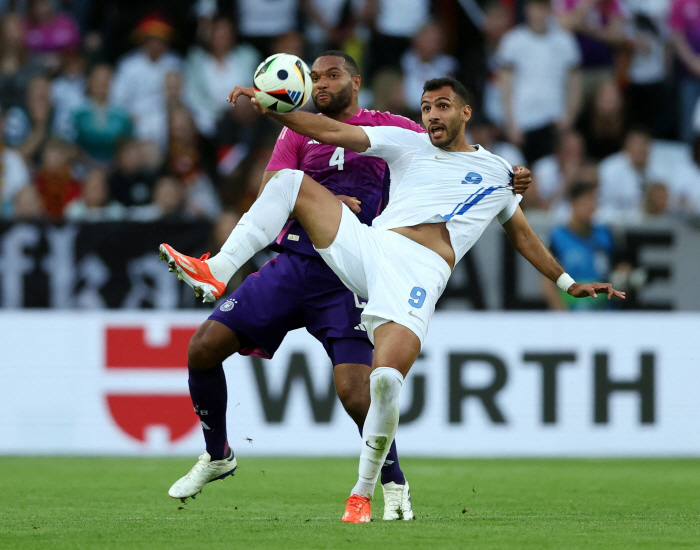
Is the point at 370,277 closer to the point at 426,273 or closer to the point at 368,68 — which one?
the point at 426,273

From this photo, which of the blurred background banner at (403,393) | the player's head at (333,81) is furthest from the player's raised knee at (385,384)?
the blurred background banner at (403,393)

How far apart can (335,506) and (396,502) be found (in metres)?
0.82

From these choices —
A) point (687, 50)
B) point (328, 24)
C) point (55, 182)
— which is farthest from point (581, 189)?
point (55, 182)

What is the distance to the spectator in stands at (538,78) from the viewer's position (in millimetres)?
13617

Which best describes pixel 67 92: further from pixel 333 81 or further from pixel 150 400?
pixel 333 81

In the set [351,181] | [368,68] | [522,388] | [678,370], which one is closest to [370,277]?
[351,181]

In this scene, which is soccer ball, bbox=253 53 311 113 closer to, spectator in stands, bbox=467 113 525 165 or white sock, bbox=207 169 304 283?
white sock, bbox=207 169 304 283

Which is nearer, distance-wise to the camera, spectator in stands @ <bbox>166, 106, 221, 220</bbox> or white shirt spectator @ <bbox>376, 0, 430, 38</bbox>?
spectator in stands @ <bbox>166, 106, 221, 220</bbox>

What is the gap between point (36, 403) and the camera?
10.4 meters

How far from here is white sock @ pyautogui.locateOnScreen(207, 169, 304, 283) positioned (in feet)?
20.1

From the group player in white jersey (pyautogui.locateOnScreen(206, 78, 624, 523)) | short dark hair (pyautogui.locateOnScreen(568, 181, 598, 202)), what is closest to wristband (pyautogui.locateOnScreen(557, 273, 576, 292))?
player in white jersey (pyautogui.locateOnScreen(206, 78, 624, 523))

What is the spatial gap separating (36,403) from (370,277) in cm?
536

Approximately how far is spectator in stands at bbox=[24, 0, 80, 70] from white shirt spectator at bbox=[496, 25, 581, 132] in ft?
17.7

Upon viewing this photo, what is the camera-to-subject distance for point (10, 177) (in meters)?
12.6
